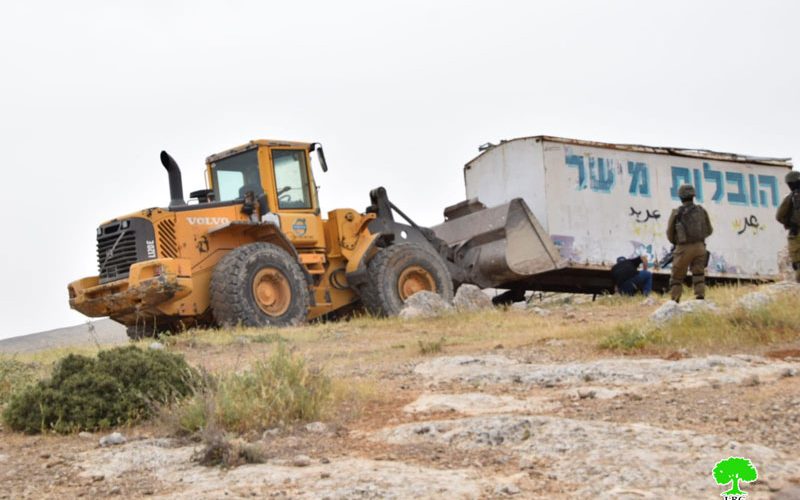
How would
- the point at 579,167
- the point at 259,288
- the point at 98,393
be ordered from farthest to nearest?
the point at 579,167 → the point at 259,288 → the point at 98,393

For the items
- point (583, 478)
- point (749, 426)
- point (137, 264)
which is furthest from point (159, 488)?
point (137, 264)

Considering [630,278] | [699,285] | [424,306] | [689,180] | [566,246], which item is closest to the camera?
[699,285]

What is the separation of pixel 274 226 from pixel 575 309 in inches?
193

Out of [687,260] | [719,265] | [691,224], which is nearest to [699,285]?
[687,260]

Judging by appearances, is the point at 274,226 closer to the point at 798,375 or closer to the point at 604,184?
the point at 604,184

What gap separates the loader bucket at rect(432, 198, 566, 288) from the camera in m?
19.4

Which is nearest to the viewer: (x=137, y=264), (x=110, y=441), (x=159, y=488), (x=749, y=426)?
(x=159, y=488)

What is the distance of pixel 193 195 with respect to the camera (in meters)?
17.1

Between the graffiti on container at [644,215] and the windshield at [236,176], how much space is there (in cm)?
756

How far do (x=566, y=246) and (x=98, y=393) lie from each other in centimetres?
1275

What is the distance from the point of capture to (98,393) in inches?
330

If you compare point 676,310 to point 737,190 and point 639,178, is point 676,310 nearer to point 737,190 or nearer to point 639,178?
point 639,178

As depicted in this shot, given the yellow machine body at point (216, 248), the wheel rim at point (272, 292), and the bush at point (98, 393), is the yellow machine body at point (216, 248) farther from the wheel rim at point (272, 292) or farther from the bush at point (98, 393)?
the bush at point (98, 393)

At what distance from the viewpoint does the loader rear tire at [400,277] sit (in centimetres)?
1789
